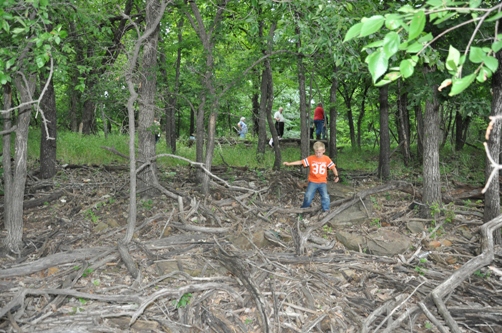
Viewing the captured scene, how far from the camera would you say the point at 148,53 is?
8.60 meters

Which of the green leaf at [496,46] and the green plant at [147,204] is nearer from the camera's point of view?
the green leaf at [496,46]

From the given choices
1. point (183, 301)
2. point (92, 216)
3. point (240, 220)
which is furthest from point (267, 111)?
point (183, 301)

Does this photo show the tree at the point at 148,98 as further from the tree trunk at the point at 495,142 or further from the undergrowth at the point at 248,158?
the tree trunk at the point at 495,142

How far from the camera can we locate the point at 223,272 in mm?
6422

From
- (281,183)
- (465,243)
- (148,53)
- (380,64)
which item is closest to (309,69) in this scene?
(281,183)

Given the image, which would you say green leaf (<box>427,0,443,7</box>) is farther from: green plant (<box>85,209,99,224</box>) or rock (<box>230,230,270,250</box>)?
green plant (<box>85,209,99,224</box>)

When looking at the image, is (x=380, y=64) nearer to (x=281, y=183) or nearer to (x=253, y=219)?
(x=253, y=219)

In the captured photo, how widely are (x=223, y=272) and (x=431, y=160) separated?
183 inches

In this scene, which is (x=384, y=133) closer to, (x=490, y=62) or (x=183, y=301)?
(x=183, y=301)

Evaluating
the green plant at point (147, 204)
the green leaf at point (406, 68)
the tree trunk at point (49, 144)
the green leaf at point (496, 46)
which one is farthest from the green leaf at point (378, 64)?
the tree trunk at point (49, 144)

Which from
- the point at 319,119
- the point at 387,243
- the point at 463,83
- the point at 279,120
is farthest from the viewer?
the point at 279,120

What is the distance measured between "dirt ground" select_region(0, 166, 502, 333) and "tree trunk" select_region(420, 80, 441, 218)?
387 millimetres

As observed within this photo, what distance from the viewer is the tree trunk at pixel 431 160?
7.89 metres

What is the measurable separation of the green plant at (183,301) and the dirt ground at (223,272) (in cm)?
1
